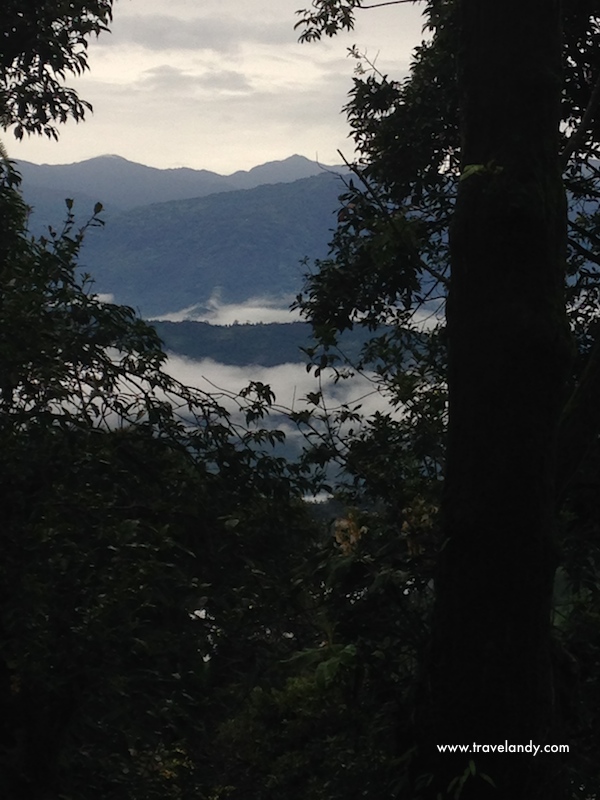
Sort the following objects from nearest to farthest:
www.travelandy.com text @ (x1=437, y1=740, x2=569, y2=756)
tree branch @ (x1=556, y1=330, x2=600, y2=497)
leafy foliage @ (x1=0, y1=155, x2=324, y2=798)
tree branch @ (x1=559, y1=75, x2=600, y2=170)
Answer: www.travelandy.com text @ (x1=437, y1=740, x2=569, y2=756) → tree branch @ (x1=556, y1=330, x2=600, y2=497) → tree branch @ (x1=559, y1=75, x2=600, y2=170) → leafy foliage @ (x1=0, y1=155, x2=324, y2=798)

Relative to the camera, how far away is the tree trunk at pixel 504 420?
3.92 metres

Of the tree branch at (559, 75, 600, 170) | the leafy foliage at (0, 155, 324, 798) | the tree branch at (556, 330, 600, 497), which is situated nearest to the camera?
the tree branch at (556, 330, 600, 497)

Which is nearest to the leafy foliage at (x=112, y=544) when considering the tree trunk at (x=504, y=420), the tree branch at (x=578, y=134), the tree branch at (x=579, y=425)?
the tree trunk at (x=504, y=420)

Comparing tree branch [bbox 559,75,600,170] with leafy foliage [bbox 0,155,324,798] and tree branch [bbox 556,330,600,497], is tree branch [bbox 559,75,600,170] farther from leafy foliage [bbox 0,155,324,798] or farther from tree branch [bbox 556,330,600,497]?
leafy foliage [bbox 0,155,324,798]

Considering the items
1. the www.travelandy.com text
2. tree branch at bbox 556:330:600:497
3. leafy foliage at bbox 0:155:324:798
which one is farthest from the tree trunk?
leafy foliage at bbox 0:155:324:798

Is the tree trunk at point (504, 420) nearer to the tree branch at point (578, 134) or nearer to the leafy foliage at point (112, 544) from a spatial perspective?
the tree branch at point (578, 134)

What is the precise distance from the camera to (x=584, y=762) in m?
4.77

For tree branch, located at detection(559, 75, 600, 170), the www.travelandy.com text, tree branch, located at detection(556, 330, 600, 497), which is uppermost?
tree branch, located at detection(559, 75, 600, 170)

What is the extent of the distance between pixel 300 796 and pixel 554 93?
782cm

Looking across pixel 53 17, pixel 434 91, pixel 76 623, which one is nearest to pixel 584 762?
pixel 76 623

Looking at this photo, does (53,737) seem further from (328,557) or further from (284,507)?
(328,557)

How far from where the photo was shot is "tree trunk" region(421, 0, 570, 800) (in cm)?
392

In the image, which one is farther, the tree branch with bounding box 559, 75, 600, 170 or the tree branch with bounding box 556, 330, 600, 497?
the tree branch with bounding box 559, 75, 600, 170

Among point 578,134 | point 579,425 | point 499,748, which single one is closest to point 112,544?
point 499,748
